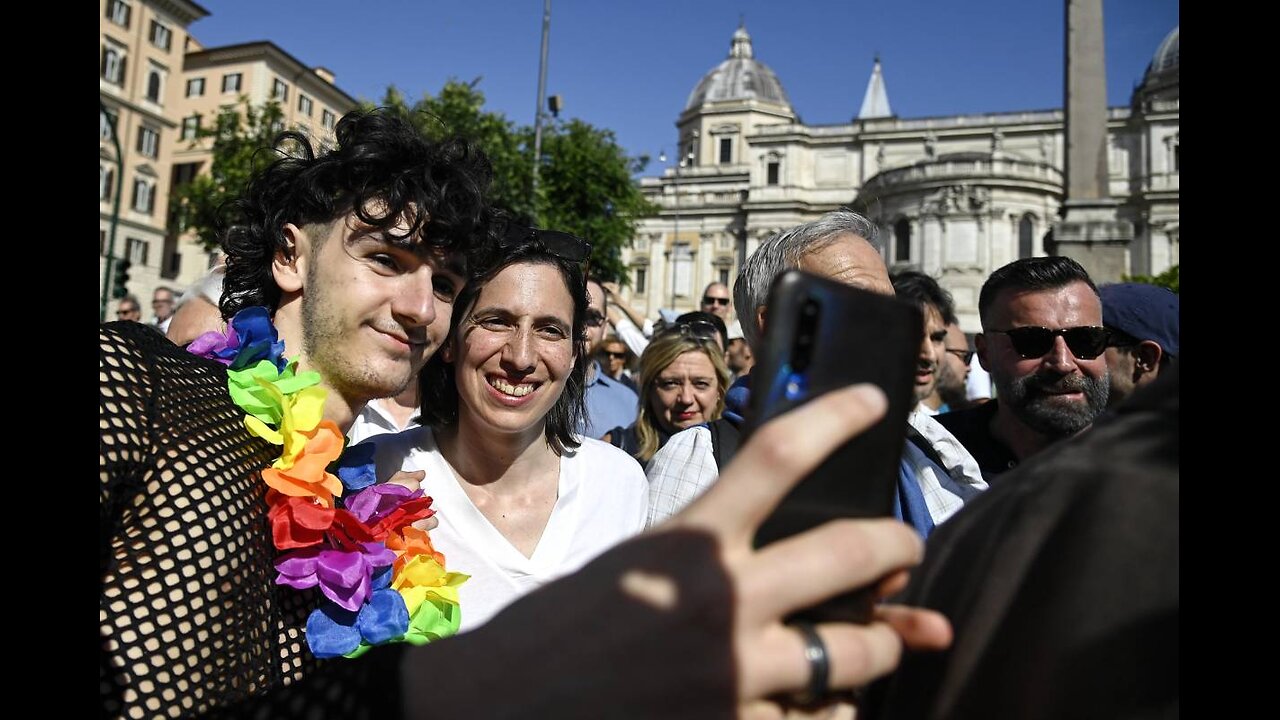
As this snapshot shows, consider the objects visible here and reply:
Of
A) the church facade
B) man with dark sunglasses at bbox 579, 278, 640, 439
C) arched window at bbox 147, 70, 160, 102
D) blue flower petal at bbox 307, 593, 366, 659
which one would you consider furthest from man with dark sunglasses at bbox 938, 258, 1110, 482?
arched window at bbox 147, 70, 160, 102

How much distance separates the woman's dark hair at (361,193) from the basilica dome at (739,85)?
69159mm

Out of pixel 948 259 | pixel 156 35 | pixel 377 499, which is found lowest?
pixel 377 499

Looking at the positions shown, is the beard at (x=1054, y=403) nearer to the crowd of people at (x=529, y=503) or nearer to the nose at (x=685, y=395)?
the crowd of people at (x=529, y=503)

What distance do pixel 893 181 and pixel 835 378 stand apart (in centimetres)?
5102

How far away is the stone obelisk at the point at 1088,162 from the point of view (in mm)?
10773

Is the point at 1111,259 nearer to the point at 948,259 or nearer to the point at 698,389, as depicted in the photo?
the point at 698,389

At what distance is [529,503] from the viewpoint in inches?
115

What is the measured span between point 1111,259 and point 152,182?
4605 centimetres

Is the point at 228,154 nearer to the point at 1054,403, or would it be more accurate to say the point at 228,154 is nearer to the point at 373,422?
the point at 373,422

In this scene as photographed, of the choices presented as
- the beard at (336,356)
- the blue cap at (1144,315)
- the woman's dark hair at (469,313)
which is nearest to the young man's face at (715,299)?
the blue cap at (1144,315)

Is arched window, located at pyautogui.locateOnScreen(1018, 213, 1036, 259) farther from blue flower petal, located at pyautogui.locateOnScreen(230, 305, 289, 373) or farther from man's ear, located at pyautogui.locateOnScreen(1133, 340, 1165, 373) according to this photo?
blue flower petal, located at pyautogui.locateOnScreen(230, 305, 289, 373)

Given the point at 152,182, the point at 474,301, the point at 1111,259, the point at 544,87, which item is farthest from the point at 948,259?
the point at 474,301

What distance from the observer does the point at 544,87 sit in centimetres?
1797

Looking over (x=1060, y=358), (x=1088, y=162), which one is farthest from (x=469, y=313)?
(x=1088, y=162)
